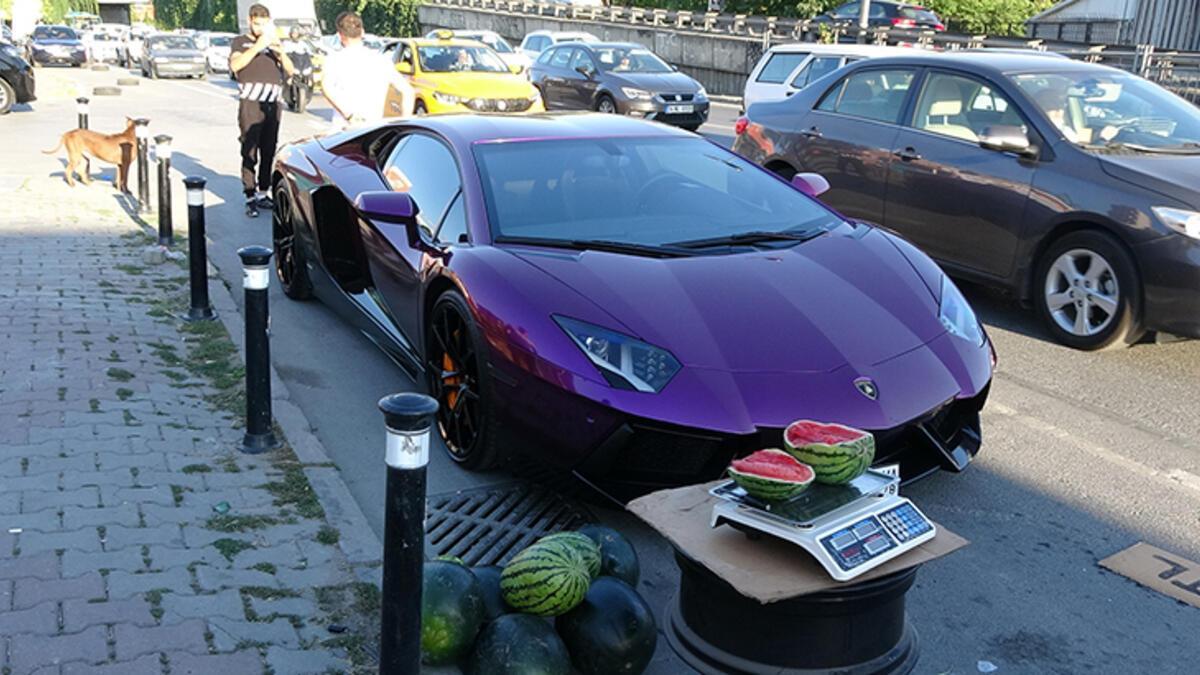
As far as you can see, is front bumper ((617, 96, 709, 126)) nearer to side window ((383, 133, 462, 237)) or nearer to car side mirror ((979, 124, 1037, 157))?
car side mirror ((979, 124, 1037, 157))

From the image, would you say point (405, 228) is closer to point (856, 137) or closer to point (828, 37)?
point (856, 137)

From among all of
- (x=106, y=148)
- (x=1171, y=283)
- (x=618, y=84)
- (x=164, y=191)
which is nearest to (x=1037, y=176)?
(x=1171, y=283)

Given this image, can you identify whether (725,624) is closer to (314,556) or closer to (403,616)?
(403,616)

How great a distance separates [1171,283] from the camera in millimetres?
6199

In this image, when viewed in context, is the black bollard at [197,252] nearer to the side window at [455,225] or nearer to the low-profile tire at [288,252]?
the low-profile tire at [288,252]

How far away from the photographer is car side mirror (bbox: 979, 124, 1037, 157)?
7000 mm

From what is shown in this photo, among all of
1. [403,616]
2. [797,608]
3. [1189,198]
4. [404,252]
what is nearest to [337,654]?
[403,616]

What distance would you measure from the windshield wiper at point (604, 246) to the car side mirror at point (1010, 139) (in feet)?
10.6

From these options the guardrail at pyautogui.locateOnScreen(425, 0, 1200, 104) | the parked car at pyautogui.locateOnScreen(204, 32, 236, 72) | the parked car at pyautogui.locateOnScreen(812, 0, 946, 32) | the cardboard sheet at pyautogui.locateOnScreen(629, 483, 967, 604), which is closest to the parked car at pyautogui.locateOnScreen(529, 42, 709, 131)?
the guardrail at pyautogui.locateOnScreen(425, 0, 1200, 104)

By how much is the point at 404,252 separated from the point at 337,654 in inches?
97.5

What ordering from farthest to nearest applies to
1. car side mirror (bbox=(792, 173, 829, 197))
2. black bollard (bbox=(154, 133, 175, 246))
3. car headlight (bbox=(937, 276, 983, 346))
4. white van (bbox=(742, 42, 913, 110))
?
white van (bbox=(742, 42, 913, 110)) < black bollard (bbox=(154, 133, 175, 246)) < car side mirror (bbox=(792, 173, 829, 197)) < car headlight (bbox=(937, 276, 983, 346))

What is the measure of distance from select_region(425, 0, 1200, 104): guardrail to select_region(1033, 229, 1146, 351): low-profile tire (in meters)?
17.8

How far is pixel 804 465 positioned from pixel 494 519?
1511 millimetres

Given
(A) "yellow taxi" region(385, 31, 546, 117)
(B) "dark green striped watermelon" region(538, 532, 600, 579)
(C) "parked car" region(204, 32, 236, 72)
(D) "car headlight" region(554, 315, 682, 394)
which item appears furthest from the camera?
(C) "parked car" region(204, 32, 236, 72)
